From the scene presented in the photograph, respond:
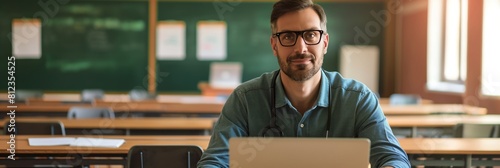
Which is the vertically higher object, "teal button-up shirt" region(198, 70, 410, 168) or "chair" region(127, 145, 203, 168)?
"teal button-up shirt" region(198, 70, 410, 168)

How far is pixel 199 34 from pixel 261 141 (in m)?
9.28

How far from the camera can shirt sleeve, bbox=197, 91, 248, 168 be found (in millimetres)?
1877

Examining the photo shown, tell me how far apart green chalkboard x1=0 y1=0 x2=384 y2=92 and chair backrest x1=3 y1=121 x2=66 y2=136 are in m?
6.68

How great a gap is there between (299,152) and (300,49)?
45 centimetres

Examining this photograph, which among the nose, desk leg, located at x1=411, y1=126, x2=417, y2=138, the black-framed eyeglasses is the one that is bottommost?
desk leg, located at x1=411, y1=126, x2=417, y2=138

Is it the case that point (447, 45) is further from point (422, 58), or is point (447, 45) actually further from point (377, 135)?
point (377, 135)

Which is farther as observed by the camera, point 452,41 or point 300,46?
point 452,41

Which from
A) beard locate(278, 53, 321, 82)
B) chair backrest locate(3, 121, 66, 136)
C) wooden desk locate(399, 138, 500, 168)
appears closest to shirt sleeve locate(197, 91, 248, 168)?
beard locate(278, 53, 321, 82)

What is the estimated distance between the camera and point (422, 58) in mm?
9172

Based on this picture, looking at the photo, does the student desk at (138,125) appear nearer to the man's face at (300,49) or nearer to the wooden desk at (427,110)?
the wooden desk at (427,110)

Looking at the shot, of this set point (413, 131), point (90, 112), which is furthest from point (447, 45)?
point (90, 112)

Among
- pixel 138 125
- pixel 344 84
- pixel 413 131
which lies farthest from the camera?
pixel 413 131

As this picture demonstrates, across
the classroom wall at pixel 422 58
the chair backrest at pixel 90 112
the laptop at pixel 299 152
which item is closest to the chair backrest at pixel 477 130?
the classroom wall at pixel 422 58

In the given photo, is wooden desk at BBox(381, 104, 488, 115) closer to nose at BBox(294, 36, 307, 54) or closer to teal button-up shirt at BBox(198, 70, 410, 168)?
teal button-up shirt at BBox(198, 70, 410, 168)
